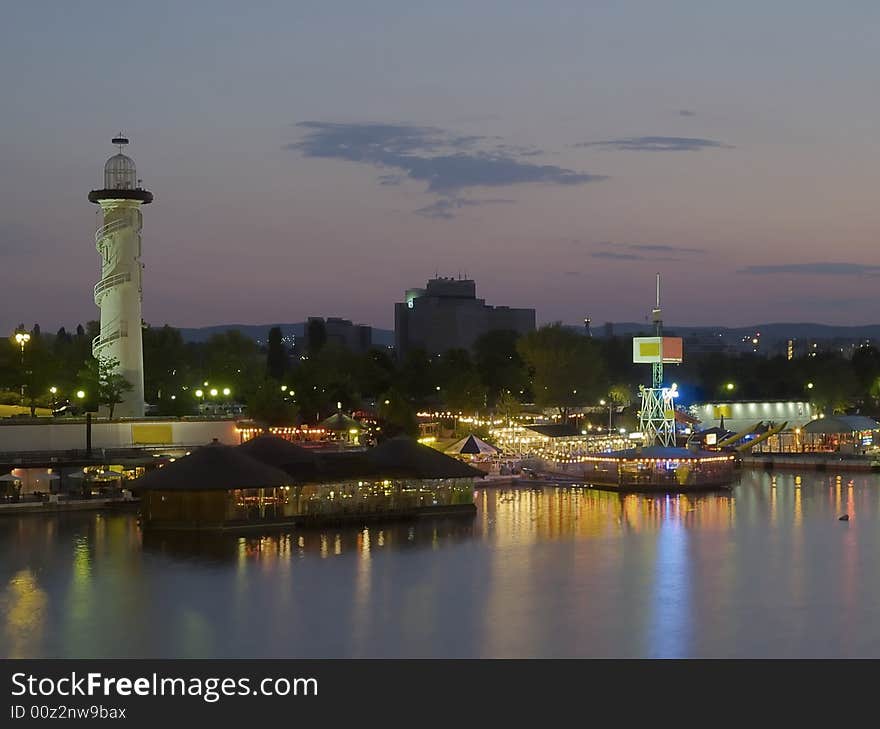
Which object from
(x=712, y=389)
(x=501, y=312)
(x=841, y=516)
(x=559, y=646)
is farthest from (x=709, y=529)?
(x=501, y=312)

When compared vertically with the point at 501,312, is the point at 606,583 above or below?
below

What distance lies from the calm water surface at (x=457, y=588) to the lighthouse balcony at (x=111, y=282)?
1217 cm

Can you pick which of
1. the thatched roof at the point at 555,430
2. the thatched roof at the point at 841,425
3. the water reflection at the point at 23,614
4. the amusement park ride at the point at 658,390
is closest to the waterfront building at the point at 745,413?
the thatched roof at the point at 841,425

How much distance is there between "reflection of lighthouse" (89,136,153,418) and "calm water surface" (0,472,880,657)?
12069mm

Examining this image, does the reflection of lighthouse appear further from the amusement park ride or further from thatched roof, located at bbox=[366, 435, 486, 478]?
the amusement park ride

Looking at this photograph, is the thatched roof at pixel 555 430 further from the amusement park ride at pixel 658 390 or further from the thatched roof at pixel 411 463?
the thatched roof at pixel 411 463

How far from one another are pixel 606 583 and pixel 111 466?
18320 mm

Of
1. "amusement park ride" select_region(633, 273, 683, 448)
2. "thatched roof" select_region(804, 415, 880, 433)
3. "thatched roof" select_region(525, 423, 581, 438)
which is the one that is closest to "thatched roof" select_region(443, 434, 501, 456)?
"amusement park ride" select_region(633, 273, 683, 448)

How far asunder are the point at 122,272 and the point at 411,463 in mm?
14653

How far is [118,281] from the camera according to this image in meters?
43.1

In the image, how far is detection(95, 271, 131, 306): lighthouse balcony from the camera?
43.1 metres

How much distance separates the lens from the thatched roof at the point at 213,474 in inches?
1155

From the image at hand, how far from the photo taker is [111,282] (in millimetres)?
43156
